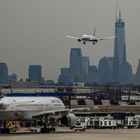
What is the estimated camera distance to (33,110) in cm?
9219

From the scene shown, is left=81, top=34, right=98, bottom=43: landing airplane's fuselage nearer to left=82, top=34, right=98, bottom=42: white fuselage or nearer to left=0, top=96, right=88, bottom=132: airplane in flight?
left=82, top=34, right=98, bottom=42: white fuselage

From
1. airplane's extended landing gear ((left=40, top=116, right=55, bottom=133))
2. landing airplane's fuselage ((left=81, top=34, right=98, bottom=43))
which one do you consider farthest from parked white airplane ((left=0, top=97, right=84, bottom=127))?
landing airplane's fuselage ((left=81, top=34, right=98, bottom=43))

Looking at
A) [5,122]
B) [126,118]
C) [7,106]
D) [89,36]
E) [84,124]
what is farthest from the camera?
[89,36]

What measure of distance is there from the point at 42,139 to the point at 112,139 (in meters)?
7.36

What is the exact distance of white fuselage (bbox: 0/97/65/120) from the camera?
8940 centimetres

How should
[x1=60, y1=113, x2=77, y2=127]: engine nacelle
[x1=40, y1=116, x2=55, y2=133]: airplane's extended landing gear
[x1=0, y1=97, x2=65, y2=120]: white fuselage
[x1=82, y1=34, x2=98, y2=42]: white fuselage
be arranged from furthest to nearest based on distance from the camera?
[x1=82, y1=34, x2=98, y2=42]: white fuselage < [x1=60, y1=113, x2=77, y2=127]: engine nacelle < [x1=40, y1=116, x2=55, y2=133]: airplane's extended landing gear < [x1=0, y1=97, x2=65, y2=120]: white fuselage

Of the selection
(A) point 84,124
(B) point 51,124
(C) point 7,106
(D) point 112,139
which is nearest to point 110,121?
(A) point 84,124

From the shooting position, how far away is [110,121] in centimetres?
11312

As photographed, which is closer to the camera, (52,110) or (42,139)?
(42,139)

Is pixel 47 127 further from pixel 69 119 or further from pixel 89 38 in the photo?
pixel 89 38

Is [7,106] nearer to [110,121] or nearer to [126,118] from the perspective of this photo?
[110,121]

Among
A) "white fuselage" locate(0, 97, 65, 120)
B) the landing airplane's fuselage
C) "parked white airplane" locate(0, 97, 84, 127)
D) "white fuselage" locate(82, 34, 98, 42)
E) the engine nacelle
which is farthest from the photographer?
"white fuselage" locate(82, 34, 98, 42)

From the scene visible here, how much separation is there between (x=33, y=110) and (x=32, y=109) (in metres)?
0.20

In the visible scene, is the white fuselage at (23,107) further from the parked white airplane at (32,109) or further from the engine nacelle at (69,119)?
the engine nacelle at (69,119)
